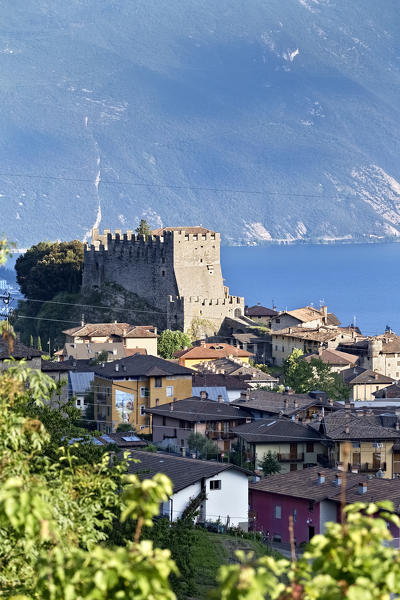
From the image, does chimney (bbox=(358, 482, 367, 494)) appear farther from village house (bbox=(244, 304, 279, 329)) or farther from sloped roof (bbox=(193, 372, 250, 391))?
village house (bbox=(244, 304, 279, 329))

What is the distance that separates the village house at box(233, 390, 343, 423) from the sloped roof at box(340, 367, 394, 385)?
9.60 metres

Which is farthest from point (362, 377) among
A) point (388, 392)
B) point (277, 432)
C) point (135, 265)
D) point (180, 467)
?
point (180, 467)

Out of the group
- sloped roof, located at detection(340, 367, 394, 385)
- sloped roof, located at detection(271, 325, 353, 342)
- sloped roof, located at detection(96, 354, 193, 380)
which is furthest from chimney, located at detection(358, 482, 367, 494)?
sloped roof, located at detection(271, 325, 353, 342)

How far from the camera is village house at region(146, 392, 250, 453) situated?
142ft

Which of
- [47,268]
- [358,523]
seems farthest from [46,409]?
[47,268]

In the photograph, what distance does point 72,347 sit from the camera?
211 ft

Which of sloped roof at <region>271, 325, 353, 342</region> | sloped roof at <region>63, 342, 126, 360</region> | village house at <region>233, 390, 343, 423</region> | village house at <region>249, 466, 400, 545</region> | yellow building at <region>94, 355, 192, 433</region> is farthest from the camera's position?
sloped roof at <region>271, 325, 353, 342</region>

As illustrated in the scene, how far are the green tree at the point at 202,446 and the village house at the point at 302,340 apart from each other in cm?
2635

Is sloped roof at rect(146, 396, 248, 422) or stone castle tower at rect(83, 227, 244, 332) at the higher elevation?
stone castle tower at rect(83, 227, 244, 332)

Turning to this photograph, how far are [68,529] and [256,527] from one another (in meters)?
24.0

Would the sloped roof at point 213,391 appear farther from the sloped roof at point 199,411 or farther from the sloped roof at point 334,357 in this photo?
the sloped roof at point 334,357

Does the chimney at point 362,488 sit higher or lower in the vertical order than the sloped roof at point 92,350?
lower

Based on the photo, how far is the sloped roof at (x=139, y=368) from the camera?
50312 millimetres

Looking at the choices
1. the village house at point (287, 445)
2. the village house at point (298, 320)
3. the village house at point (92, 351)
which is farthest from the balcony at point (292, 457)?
the village house at point (298, 320)
